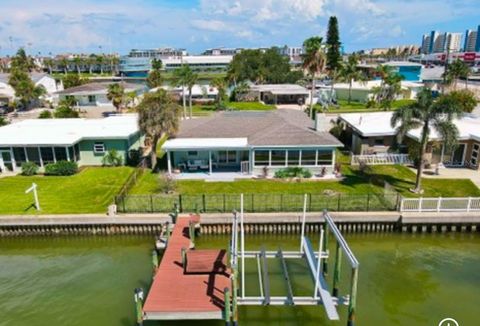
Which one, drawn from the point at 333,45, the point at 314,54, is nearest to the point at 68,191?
the point at 314,54

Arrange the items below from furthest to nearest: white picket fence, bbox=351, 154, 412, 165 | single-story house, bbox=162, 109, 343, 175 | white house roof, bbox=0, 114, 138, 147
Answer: white picket fence, bbox=351, 154, 412, 165 → white house roof, bbox=0, 114, 138, 147 → single-story house, bbox=162, 109, 343, 175

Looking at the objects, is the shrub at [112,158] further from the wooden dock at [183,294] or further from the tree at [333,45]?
the tree at [333,45]

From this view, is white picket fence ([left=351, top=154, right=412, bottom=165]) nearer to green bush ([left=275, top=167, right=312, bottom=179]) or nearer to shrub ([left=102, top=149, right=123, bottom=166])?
green bush ([left=275, top=167, right=312, bottom=179])

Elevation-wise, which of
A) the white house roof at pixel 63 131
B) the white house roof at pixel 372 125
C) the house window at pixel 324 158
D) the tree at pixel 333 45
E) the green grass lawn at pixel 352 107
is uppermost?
the tree at pixel 333 45

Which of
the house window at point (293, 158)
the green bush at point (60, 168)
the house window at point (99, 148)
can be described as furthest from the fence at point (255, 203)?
the house window at point (99, 148)

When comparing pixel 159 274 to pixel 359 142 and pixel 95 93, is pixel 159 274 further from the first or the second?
pixel 95 93

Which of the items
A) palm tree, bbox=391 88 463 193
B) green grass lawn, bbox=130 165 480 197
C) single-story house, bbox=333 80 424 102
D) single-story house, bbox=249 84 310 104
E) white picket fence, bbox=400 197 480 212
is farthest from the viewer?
single-story house, bbox=333 80 424 102

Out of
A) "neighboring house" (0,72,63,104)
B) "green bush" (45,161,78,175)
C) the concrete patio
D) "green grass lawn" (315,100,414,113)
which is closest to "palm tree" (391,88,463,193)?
the concrete patio
